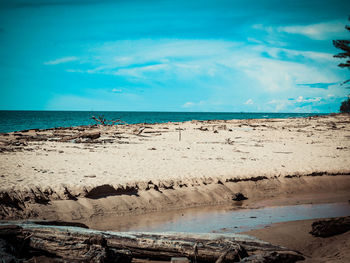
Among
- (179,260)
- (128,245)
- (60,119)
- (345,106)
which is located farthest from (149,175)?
(60,119)

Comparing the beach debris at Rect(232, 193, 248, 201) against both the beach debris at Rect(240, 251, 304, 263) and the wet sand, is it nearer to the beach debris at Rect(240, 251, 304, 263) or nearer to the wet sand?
the wet sand

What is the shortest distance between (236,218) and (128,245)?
319 cm

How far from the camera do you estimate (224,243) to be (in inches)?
152

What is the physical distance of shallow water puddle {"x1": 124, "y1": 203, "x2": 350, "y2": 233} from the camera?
18.5 ft

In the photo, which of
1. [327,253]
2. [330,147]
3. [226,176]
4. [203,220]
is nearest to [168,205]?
[203,220]

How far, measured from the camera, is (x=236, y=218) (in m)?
6.26

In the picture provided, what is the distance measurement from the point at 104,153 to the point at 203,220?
613cm

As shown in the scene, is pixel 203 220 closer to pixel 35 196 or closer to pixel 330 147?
pixel 35 196

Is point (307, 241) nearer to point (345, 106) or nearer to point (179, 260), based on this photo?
point (179, 260)

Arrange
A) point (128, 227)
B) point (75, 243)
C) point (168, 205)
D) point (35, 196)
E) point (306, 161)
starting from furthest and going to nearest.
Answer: point (306, 161) < point (168, 205) < point (35, 196) < point (128, 227) < point (75, 243)

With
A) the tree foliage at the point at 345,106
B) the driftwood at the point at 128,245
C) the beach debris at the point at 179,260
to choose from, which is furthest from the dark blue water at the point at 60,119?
the tree foliage at the point at 345,106

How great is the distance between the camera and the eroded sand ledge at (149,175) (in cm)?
628

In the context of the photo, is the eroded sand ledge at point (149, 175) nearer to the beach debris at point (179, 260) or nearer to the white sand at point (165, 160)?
the white sand at point (165, 160)

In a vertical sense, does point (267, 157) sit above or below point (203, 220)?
above
